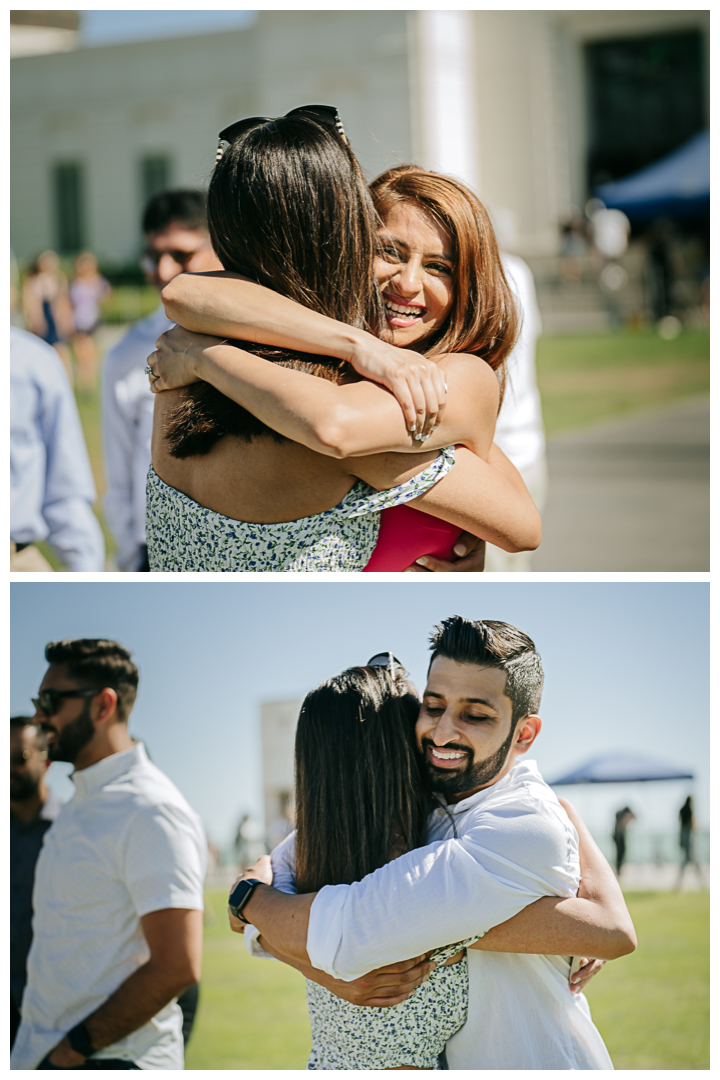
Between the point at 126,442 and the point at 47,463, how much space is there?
1.17 feet

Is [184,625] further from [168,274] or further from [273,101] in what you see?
[273,101]

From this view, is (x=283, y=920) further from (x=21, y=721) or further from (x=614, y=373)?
(x=614, y=373)

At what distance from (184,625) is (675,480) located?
25.3 feet

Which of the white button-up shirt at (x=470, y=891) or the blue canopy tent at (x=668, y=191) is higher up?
the blue canopy tent at (x=668, y=191)

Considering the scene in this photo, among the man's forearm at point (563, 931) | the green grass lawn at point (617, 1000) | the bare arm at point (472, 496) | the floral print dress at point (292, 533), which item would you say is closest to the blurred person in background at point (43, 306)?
the green grass lawn at point (617, 1000)

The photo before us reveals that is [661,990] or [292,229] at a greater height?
[292,229]

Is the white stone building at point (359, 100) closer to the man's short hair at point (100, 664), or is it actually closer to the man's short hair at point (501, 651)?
the man's short hair at point (100, 664)

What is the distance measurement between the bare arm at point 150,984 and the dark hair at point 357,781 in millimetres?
489

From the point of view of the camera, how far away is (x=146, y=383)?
4.04 m

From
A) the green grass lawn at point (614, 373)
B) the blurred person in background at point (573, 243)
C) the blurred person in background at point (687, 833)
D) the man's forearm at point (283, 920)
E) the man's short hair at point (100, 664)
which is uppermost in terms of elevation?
the blurred person in background at point (573, 243)

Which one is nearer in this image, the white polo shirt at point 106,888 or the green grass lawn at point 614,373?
the white polo shirt at point 106,888

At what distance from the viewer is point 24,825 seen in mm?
2895

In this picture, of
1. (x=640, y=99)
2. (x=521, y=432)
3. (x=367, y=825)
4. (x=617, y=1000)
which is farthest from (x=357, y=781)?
(x=640, y=99)

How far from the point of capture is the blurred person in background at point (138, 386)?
409 cm
